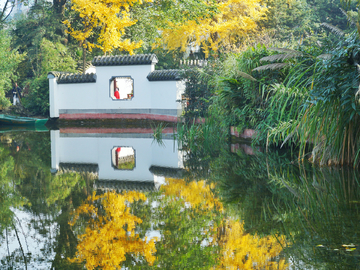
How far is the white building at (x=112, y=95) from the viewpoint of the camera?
1959 cm

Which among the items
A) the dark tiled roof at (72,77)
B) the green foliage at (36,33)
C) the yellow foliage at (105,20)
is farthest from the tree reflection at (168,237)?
the green foliage at (36,33)

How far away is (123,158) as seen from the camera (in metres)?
8.95

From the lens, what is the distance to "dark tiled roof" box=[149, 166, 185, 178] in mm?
6816

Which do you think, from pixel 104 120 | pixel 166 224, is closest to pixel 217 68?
pixel 104 120

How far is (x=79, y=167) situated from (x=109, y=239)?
14.2 ft

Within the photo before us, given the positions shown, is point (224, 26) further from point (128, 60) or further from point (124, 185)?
point (124, 185)

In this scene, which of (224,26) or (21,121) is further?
(224,26)

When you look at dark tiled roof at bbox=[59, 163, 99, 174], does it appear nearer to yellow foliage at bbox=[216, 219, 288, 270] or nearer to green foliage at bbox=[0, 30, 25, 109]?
yellow foliage at bbox=[216, 219, 288, 270]

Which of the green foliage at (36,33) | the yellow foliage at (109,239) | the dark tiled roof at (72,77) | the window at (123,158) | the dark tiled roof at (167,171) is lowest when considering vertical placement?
the window at (123,158)

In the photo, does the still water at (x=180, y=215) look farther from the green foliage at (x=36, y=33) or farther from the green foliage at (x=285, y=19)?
the green foliage at (x=285, y=19)

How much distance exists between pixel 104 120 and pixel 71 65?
483cm

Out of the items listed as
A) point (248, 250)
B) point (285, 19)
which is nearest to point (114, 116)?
point (285, 19)

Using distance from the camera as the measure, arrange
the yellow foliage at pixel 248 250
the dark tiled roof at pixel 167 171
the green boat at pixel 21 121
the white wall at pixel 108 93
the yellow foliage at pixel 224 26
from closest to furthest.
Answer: the yellow foliage at pixel 248 250
the dark tiled roof at pixel 167 171
the green boat at pixel 21 121
the white wall at pixel 108 93
the yellow foliage at pixel 224 26

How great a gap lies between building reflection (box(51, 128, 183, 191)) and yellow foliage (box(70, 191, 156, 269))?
1199 millimetres
